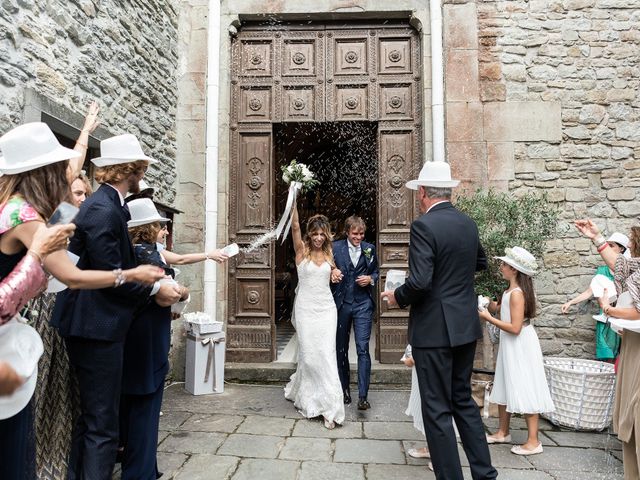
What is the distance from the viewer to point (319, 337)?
4398mm

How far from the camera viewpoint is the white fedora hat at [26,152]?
1.77 metres

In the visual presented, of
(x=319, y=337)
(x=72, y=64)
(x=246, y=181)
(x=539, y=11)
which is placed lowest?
(x=319, y=337)

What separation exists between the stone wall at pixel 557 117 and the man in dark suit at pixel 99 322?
4646 mm

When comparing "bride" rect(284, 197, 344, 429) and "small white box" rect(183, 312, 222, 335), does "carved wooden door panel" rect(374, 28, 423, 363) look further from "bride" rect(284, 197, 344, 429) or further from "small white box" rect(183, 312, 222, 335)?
"small white box" rect(183, 312, 222, 335)

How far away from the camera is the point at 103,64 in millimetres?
4492

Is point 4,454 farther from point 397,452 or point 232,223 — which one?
point 232,223

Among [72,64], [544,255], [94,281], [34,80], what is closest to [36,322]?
[94,281]

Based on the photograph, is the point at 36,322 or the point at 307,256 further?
the point at 307,256

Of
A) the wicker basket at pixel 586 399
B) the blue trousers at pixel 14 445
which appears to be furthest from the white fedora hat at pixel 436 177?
the blue trousers at pixel 14 445

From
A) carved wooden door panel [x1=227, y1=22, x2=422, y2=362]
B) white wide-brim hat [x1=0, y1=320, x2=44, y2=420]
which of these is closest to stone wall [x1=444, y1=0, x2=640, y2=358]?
carved wooden door panel [x1=227, y1=22, x2=422, y2=362]

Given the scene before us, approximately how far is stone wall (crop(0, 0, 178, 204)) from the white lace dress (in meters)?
3.93

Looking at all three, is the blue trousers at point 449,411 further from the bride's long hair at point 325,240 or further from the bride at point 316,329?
the bride's long hair at point 325,240

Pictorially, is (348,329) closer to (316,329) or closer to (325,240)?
(316,329)

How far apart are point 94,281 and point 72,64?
113 inches
